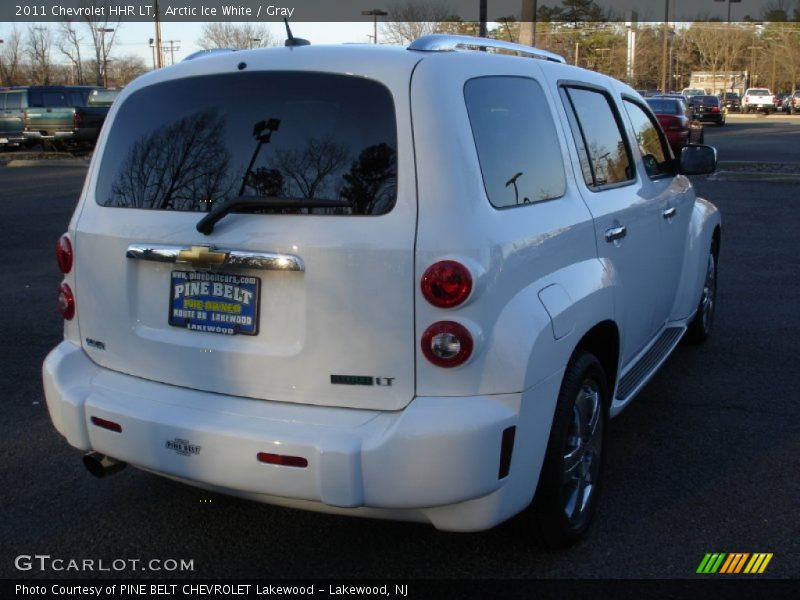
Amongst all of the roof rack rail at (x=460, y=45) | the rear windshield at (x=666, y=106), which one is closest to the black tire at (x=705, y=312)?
the roof rack rail at (x=460, y=45)

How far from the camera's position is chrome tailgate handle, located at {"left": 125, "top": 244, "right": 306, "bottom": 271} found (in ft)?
9.84

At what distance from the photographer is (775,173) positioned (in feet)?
59.6

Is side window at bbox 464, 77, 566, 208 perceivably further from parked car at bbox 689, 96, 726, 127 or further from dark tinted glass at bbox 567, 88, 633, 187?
parked car at bbox 689, 96, 726, 127

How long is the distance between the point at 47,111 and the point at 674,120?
18.6 meters

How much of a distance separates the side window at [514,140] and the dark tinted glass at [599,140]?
32 cm

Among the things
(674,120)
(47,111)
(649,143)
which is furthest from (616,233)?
(47,111)

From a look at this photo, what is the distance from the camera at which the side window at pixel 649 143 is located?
4931 millimetres

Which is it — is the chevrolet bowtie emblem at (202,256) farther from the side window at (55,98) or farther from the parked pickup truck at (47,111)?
the side window at (55,98)

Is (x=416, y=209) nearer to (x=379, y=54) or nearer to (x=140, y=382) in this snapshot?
(x=379, y=54)

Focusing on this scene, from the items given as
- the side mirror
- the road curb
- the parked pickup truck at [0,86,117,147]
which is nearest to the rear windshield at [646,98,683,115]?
the road curb

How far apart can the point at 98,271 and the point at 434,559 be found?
1688mm

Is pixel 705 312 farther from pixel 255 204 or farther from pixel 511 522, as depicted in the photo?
pixel 255 204

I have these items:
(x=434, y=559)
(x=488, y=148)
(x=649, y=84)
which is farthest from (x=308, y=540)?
(x=649, y=84)

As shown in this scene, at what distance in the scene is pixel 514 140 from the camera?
3.35 metres
